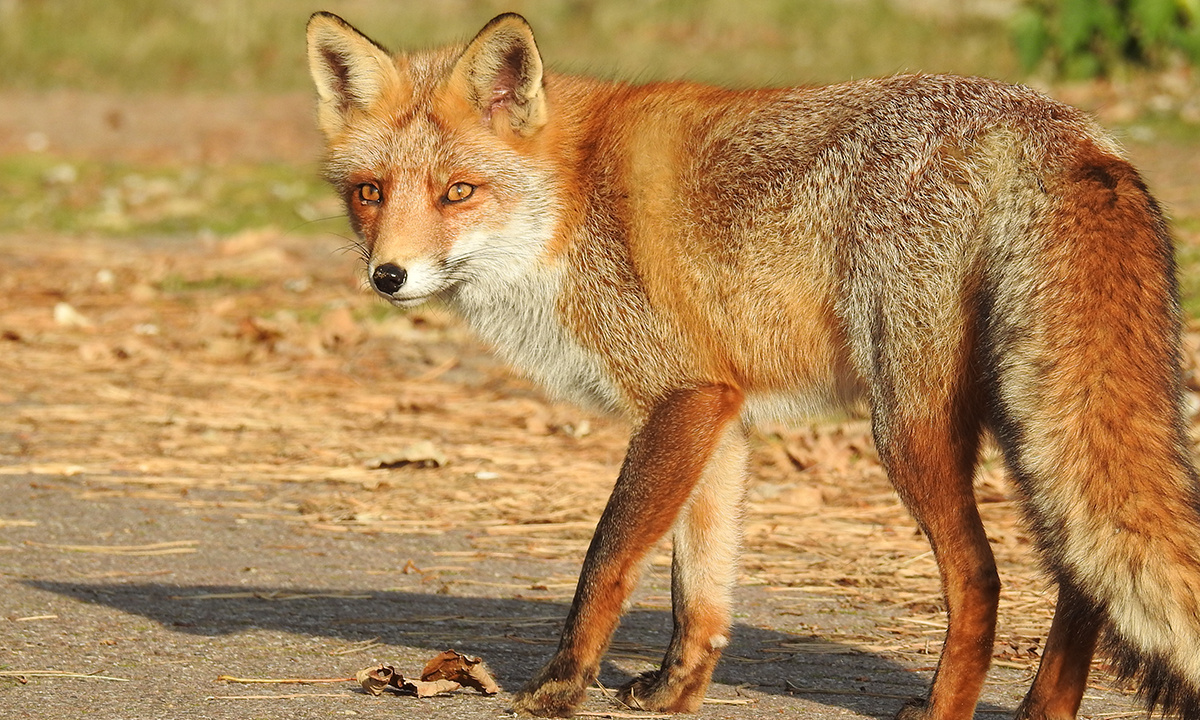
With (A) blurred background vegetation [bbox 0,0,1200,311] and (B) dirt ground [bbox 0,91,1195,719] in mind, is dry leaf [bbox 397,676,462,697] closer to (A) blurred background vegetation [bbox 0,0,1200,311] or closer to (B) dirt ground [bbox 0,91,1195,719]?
(B) dirt ground [bbox 0,91,1195,719]

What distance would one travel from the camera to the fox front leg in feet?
12.2

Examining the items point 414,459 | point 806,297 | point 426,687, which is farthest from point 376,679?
point 414,459

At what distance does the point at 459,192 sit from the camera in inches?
167

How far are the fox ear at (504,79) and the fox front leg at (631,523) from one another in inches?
43.4

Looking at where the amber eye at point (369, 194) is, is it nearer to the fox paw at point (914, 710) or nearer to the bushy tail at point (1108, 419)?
the bushy tail at point (1108, 419)

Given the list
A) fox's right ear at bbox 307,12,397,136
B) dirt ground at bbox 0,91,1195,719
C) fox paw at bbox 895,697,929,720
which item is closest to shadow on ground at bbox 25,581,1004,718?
dirt ground at bbox 0,91,1195,719

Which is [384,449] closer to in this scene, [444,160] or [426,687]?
[444,160]

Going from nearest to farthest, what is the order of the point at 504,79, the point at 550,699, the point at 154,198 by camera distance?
the point at 550,699 → the point at 504,79 → the point at 154,198

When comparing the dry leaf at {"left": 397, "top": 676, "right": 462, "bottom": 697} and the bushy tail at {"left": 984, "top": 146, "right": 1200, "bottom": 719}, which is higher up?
the bushy tail at {"left": 984, "top": 146, "right": 1200, "bottom": 719}

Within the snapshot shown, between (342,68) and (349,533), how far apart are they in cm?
190

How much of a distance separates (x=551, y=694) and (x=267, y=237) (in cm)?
904

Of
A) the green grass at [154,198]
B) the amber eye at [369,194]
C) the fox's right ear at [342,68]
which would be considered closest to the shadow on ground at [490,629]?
the amber eye at [369,194]

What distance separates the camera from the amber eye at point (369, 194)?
4285mm

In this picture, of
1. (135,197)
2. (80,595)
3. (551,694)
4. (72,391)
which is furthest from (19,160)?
(551,694)
